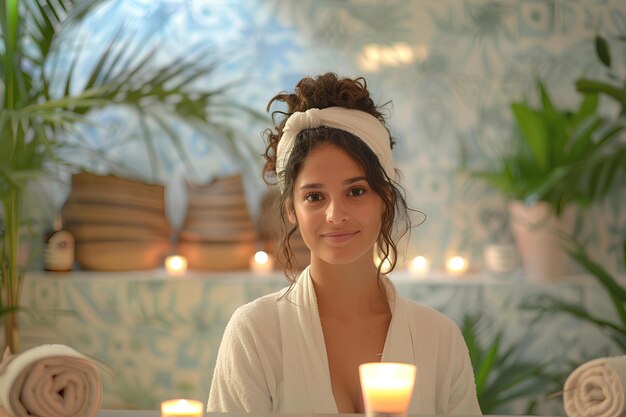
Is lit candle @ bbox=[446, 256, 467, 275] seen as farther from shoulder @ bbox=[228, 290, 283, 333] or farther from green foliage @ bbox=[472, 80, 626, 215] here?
shoulder @ bbox=[228, 290, 283, 333]

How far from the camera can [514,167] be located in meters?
3.26

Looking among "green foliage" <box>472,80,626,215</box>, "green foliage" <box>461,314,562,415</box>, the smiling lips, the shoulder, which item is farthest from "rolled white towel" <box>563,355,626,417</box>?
"green foliage" <box>472,80,626,215</box>

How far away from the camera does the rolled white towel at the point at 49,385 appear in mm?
994

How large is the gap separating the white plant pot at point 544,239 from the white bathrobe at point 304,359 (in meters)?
1.79

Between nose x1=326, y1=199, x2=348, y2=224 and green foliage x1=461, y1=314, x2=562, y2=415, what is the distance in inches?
57.7

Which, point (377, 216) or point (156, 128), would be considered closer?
point (377, 216)

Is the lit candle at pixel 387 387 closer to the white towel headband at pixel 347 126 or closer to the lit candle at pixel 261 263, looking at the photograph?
the white towel headband at pixel 347 126

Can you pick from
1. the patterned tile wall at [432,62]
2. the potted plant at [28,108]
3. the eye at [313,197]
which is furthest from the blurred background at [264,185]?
the eye at [313,197]

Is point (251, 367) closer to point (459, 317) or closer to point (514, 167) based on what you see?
point (459, 317)

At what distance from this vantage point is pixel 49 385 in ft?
3.29

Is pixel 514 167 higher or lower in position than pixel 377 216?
higher

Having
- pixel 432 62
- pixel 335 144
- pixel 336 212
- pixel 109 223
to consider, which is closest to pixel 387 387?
pixel 336 212

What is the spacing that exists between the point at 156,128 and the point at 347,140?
2.30m

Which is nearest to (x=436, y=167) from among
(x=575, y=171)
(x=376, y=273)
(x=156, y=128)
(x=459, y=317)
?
(x=459, y=317)
